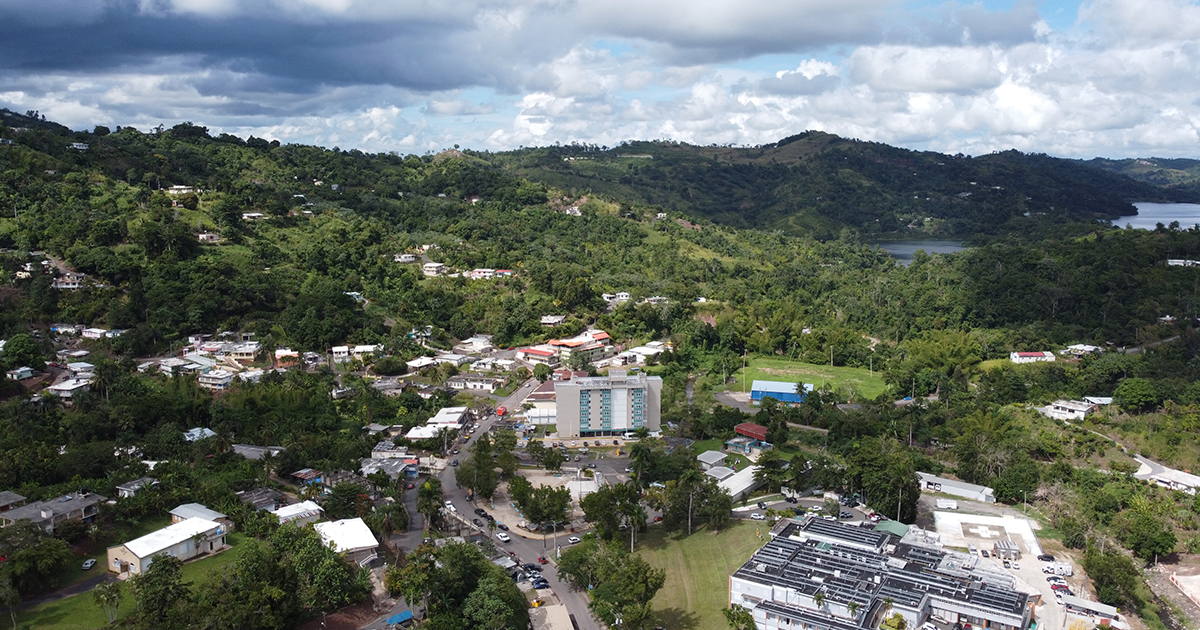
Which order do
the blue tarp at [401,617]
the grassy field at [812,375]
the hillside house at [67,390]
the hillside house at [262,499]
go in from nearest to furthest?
1. the blue tarp at [401,617]
2. the hillside house at [262,499]
3. the hillside house at [67,390]
4. the grassy field at [812,375]

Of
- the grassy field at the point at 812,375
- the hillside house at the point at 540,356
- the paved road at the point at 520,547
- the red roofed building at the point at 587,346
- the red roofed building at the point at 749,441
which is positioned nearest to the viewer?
the paved road at the point at 520,547

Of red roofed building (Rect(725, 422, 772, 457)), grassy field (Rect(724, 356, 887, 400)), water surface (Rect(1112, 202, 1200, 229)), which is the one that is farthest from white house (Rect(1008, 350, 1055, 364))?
water surface (Rect(1112, 202, 1200, 229))

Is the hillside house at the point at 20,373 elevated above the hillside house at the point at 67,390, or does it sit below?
above

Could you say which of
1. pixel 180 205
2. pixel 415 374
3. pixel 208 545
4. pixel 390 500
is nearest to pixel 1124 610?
pixel 390 500

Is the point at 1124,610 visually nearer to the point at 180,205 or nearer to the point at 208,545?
the point at 208,545

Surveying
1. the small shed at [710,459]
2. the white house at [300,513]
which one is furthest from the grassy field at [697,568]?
the white house at [300,513]

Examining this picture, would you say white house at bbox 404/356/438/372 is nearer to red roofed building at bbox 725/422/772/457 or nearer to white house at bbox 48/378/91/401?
white house at bbox 48/378/91/401

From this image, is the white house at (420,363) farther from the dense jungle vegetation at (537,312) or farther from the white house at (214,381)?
the white house at (214,381)
